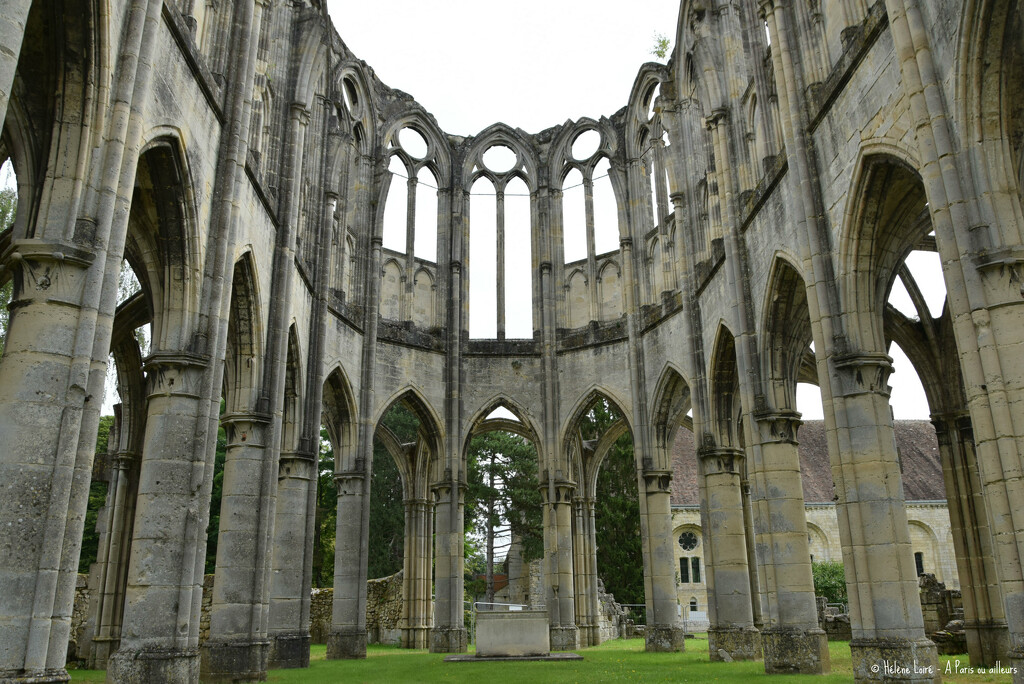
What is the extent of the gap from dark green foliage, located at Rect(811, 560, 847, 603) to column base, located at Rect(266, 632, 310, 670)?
26.7 m

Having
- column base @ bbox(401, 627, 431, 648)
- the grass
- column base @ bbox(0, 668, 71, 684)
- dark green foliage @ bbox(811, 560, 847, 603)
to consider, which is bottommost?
the grass

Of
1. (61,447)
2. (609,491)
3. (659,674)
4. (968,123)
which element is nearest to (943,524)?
(609,491)

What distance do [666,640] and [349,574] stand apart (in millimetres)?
7982

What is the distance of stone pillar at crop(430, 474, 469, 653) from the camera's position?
21500mm

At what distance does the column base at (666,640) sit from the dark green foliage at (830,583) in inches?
745

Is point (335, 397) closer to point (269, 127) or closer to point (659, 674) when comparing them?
point (269, 127)

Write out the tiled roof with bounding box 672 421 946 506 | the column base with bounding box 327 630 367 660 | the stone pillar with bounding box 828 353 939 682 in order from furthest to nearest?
the tiled roof with bounding box 672 421 946 506 → the column base with bounding box 327 630 367 660 → the stone pillar with bounding box 828 353 939 682

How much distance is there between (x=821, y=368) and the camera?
12.1 meters

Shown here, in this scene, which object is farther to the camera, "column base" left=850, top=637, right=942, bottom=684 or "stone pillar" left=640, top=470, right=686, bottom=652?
"stone pillar" left=640, top=470, right=686, bottom=652

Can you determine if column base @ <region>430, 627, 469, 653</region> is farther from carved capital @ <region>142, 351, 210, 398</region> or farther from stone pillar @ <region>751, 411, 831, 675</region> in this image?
carved capital @ <region>142, 351, 210, 398</region>

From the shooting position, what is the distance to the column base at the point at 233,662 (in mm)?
13156

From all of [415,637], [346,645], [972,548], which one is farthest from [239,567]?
[972,548]

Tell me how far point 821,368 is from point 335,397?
43.2ft

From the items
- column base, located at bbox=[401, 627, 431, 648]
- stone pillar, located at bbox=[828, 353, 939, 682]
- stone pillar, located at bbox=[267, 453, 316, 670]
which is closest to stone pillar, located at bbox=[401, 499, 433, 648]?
column base, located at bbox=[401, 627, 431, 648]
